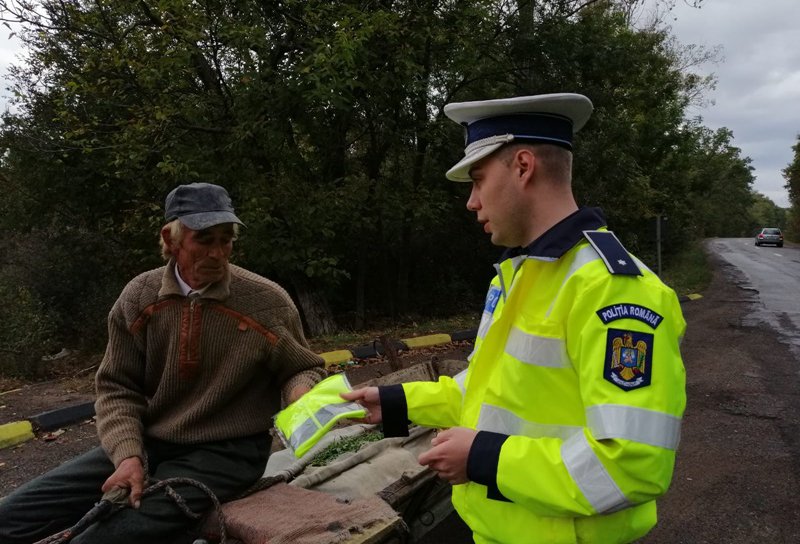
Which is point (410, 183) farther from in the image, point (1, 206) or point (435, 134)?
point (1, 206)

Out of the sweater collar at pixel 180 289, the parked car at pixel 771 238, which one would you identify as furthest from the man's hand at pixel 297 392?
the parked car at pixel 771 238

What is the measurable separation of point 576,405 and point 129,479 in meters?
1.84

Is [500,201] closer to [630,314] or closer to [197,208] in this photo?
[630,314]

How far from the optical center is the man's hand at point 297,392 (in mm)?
2611

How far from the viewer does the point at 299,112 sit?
9680 mm

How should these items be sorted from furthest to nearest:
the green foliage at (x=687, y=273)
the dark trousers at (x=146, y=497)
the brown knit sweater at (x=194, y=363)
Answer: the green foliage at (x=687, y=273) < the brown knit sweater at (x=194, y=363) < the dark trousers at (x=146, y=497)

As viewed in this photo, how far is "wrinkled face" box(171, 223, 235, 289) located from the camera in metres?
2.64

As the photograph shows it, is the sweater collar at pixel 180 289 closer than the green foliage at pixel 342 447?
Yes

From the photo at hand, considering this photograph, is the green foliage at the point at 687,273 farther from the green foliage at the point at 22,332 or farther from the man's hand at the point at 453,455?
the man's hand at the point at 453,455

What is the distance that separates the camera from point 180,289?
2.70m

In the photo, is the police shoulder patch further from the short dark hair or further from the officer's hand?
the officer's hand

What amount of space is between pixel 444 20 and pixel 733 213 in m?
77.0

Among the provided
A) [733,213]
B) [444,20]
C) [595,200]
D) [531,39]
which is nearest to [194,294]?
[444,20]

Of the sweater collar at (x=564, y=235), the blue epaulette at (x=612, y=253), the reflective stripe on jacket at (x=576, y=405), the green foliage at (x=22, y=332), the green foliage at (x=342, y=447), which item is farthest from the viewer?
the green foliage at (x=22, y=332)
